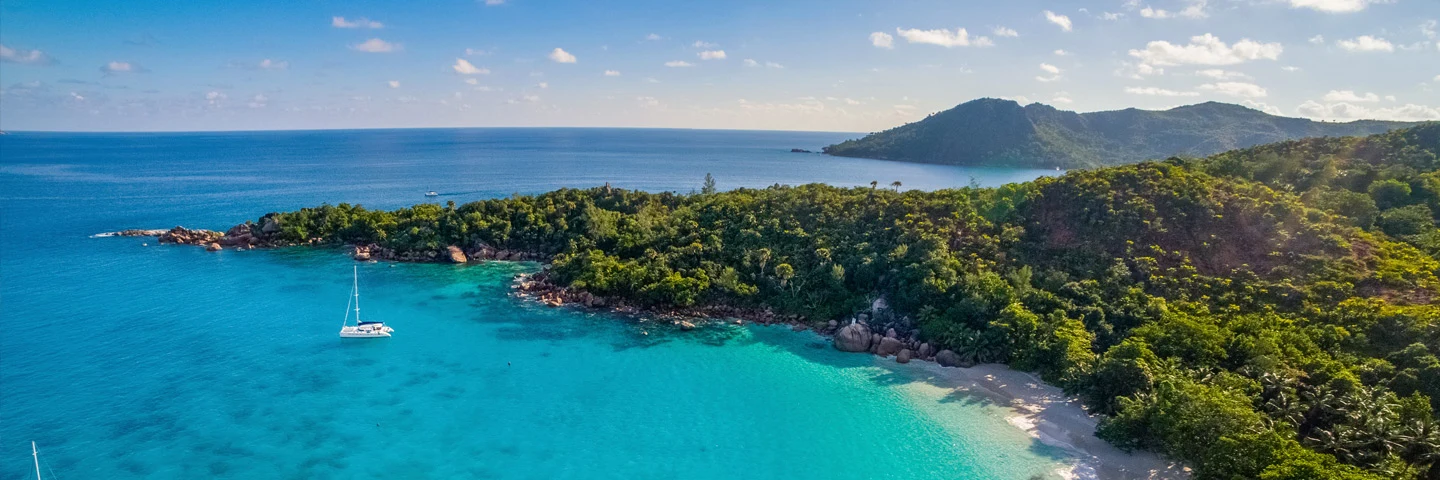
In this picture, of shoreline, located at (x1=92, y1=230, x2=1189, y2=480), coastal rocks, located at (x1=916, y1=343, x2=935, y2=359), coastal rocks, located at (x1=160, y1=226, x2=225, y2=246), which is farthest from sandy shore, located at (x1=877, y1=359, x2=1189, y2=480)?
coastal rocks, located at (x1=160, y1=226, x2=225, y2=246)

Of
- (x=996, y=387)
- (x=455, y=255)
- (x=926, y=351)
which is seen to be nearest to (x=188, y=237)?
(x=455, y=255)

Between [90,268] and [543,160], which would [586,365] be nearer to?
[90,268]

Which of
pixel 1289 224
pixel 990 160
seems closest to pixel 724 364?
pixel 1289 224

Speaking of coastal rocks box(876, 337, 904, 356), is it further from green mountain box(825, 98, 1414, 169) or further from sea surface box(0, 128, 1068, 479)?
green mountain box(825, 98, 1414, 169)

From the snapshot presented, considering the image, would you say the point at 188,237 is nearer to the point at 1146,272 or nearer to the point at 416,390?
the point at 416,390

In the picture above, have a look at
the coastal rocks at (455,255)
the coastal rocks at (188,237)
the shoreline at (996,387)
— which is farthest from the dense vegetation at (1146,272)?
the coastal rocks at (188,237)

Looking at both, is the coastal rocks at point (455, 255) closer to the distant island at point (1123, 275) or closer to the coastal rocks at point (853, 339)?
the distant island at point (1123, 275)
